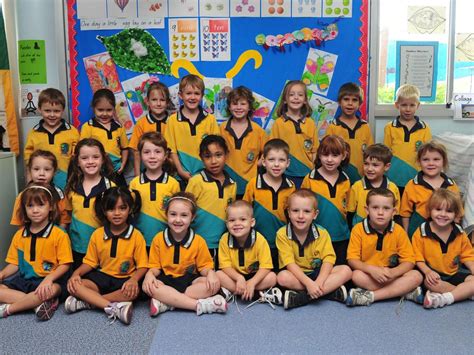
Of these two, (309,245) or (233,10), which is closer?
(309,245)

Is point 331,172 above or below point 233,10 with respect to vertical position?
below

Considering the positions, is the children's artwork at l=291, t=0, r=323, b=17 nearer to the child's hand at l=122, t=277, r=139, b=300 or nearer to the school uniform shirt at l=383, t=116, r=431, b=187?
the school uniform shirt at l=383, t=116, r=431, b=187

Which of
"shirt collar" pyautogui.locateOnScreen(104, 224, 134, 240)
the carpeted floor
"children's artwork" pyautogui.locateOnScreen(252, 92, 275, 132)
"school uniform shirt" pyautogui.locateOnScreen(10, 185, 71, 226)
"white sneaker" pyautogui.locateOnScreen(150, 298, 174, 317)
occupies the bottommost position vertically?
the carpeted floor

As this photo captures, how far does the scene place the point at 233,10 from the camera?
10.5ft

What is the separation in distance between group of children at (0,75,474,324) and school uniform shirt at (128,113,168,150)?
0.13 m

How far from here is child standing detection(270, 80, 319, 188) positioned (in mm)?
3086

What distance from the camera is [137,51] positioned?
3.22 metres

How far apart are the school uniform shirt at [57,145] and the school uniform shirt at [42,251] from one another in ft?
1.99

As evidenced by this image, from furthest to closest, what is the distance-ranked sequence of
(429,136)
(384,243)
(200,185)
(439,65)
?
(439,65) < (429,136) < (200,185) < (384,243)

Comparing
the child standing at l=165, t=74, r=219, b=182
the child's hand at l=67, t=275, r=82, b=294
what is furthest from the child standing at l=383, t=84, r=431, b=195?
the child's hand at l=67, t=275, r=82, b=294

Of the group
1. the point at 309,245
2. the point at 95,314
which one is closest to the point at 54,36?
the point at 95,314

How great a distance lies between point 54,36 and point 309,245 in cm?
220

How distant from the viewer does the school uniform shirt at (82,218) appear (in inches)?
102

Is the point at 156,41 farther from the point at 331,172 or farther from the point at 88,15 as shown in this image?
the point at 331,172
